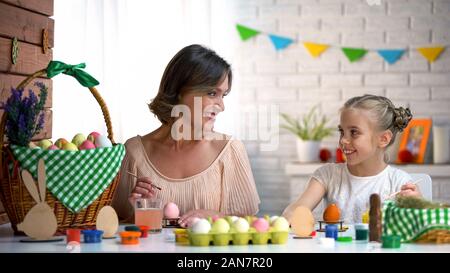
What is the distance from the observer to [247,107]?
5.14m

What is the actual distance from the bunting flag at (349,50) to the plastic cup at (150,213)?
3113 millimetres

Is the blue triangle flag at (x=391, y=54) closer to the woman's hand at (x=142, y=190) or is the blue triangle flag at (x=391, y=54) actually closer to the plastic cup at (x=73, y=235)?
the woman's hand at (x=142, y=190)

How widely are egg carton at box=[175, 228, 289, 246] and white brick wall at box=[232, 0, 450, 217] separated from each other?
3.20m

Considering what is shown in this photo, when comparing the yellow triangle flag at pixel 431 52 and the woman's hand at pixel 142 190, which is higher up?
the yellow triangle flag at pixel 431 52

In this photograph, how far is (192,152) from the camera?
289cm

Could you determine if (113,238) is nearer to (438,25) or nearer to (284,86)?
(284,86)

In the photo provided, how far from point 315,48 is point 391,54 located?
1.59 ft

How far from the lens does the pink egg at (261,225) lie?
1873 millimetres

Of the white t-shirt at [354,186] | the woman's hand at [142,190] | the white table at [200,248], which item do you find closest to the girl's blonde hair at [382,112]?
the white t-shirt at [354,186]

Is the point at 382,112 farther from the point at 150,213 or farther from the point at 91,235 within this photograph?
the point at 91,235

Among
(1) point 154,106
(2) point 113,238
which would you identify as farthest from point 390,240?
(1) point 154,106

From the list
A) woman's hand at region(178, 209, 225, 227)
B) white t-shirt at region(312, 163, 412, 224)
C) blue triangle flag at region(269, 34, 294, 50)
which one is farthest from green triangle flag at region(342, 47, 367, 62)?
woman's hand at region(178, 209, 225, 227)
